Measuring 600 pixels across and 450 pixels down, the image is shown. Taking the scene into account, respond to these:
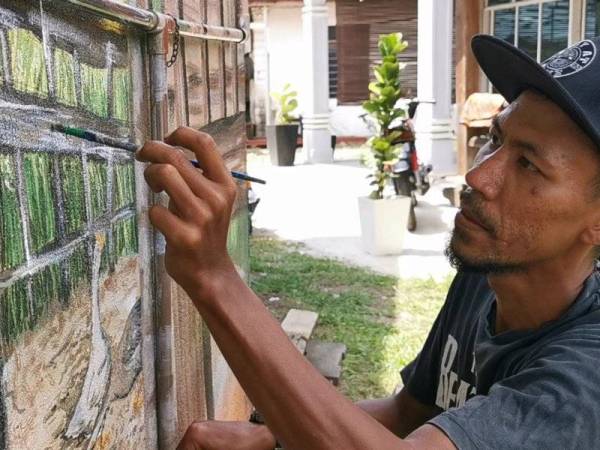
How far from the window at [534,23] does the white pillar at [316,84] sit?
350 cm

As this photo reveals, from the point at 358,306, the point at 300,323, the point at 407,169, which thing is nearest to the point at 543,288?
the point at 300,323

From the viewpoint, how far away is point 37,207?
39.0 inches

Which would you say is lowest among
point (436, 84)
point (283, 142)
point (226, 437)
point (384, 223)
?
point (384, 223)

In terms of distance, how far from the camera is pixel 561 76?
1.45 metres

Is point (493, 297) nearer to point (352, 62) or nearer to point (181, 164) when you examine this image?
point (181, 164)

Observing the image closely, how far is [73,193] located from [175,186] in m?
0.22

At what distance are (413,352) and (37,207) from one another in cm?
406

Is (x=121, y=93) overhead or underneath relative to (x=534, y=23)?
underneath

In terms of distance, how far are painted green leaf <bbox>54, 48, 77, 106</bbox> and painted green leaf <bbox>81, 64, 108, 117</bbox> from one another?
0.04m

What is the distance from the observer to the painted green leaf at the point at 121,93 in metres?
1.29

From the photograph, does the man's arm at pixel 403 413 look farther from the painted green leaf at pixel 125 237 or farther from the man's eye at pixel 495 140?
the painted green leaf at pixel 125 237

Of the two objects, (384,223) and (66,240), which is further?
(384,223)

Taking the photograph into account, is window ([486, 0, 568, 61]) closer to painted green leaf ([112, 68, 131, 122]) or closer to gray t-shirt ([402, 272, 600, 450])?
gray t-shirt ([402, 272, 600, 450])

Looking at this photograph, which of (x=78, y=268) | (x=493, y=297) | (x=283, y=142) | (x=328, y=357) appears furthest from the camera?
(x=283, y=142)
